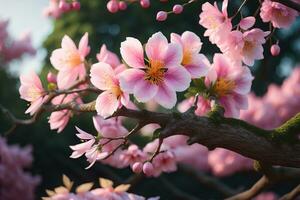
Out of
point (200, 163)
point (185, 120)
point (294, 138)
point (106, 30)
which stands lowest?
point (106, 30)

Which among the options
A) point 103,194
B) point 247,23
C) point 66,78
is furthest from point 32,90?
point 247,23

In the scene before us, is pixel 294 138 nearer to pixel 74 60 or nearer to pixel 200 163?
pixel 74 60

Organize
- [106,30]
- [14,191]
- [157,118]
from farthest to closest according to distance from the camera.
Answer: [106,30], [14,191], [157,118]

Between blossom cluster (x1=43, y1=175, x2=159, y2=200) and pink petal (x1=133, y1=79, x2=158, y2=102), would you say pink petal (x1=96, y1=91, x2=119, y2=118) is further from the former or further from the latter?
blossom cluster (x1=43, y1=175, x2=159, y2=200)

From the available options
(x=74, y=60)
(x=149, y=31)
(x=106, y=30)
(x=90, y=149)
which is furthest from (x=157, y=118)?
(x=106, y=30)

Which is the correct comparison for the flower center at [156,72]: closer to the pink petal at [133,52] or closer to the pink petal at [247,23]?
the pink petal at [133,52]

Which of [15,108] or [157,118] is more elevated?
[157,118]

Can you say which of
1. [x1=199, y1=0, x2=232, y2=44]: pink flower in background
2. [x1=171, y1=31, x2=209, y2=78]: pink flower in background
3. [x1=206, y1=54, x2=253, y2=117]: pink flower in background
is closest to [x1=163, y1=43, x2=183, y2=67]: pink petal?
[x1=171, y1=31, x2=209, y2=78]: pink flower in background

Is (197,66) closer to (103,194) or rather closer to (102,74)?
(102,74)
